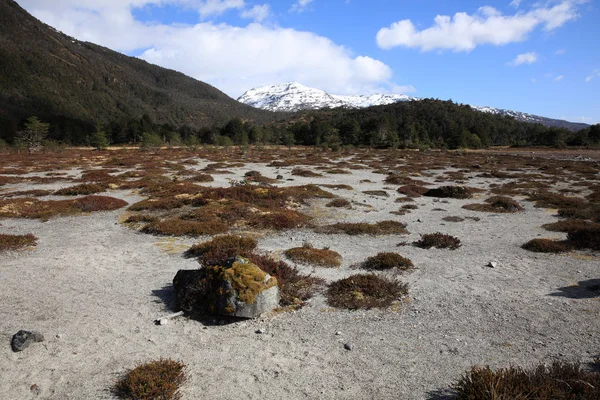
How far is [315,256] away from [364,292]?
2.86m

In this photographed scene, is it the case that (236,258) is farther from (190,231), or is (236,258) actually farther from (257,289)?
(190,231)

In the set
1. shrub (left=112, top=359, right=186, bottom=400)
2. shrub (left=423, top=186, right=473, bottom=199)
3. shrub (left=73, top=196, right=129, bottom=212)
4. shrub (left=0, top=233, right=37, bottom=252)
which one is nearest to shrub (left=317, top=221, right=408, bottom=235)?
shrub (left=112, top=359, right=186, bottom=400)

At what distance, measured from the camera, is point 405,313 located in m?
7.81

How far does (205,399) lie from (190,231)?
9973 millimetres

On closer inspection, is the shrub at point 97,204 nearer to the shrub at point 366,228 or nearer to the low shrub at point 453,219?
the shrub at point 366,228

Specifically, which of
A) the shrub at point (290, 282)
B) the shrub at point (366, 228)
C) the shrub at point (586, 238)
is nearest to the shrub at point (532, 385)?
the shrub at point (290, 282)

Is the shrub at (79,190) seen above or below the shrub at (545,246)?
below

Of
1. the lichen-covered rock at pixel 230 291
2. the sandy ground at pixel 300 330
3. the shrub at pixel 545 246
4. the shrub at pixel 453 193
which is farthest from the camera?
the shrub at pixel 453 193

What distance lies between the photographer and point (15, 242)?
12.1 m

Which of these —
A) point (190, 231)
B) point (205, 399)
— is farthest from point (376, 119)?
point (205, 399)

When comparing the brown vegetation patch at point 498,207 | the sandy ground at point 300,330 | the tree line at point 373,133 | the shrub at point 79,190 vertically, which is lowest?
the shrub at point 79,190

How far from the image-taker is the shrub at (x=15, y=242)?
11750mm

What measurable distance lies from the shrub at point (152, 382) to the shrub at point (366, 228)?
10.4m

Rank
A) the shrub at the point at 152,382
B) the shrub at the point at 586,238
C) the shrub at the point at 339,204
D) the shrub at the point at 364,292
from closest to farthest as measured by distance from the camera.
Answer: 1. the shrub at the point at 152,382
2. the shrub at the point at 364,292
3. the shrub at the point at 586,238
4. the shrub at the point at 339,204
